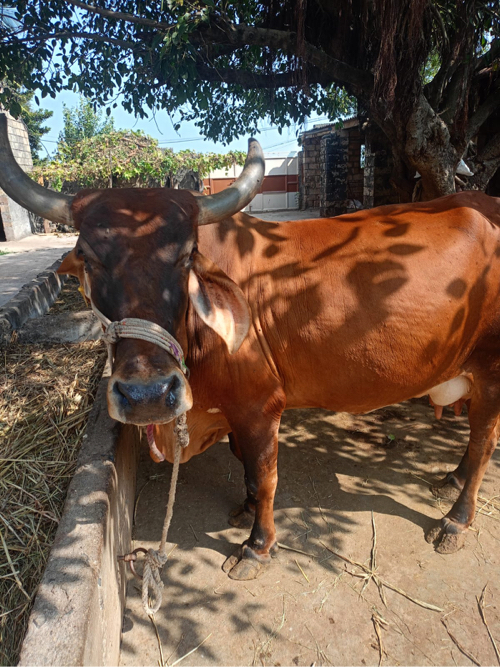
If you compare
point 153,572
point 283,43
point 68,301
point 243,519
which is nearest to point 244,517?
point 243,519

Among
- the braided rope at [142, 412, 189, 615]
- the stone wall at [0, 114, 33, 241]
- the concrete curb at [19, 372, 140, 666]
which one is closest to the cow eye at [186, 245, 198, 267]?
the braided rope at [142, 412, 189, 615]

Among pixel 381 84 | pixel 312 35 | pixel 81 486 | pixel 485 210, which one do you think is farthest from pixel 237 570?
pixel 312 35

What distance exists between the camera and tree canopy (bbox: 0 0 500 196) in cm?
406

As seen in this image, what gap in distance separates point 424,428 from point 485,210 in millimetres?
2060

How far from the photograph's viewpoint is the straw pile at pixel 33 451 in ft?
7.17

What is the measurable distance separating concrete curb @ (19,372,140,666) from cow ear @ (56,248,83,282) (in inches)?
40.5

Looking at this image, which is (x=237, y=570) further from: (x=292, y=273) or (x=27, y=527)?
(x=292, y=273)

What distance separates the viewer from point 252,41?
4336 mm

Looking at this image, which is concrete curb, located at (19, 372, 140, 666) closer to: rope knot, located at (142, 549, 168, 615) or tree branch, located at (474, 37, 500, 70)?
rope knot, located at (142, 549, 168, 615)

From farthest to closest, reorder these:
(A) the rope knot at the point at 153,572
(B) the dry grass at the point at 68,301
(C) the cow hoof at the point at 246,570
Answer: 1. (B) the dry grass at the point at 68,301
2. (C) the cow hoof at the point at 246,570
3. (A) the rope knot at the point at 153,572

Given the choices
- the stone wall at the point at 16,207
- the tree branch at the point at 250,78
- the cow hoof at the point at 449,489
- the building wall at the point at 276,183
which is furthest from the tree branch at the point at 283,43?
the building wall at the point at 276,183

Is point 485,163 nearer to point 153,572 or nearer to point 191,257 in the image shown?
point 191,257

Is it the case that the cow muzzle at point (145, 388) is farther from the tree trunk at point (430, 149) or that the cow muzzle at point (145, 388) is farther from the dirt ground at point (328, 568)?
the tree trunk at point (430, 149)

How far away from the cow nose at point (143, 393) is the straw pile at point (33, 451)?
1154 mm
